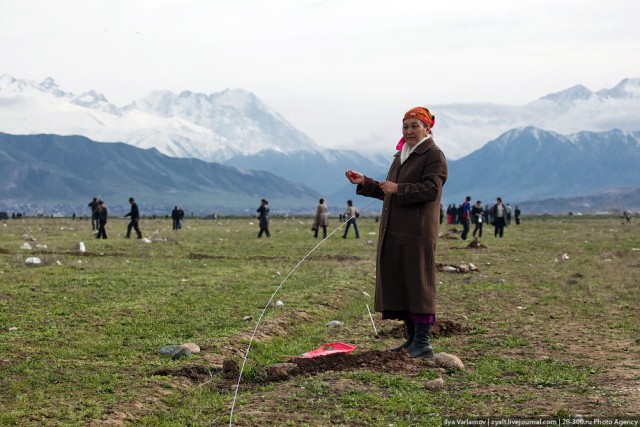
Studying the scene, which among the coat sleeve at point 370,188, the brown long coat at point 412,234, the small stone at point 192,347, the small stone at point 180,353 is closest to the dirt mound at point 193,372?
the small stone at point 180,353

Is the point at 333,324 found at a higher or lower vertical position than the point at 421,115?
lower

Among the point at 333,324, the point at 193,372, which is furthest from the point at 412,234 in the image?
the point at 333,324

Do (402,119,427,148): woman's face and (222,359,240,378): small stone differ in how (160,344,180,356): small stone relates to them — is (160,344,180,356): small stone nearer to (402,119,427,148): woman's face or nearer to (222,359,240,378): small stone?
(222,359,240,378): small stone

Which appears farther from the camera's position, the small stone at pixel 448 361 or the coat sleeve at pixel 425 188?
the coat sleeve at pixel 425 188

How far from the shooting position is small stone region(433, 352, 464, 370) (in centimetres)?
841

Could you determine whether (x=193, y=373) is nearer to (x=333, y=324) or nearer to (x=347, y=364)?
(x=347, y=364)

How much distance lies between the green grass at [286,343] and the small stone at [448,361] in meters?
0.14

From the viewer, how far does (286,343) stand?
10.6 m

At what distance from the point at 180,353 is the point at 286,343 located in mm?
1793

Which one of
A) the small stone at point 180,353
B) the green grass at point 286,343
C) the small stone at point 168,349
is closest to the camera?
the green grass at point 286,343

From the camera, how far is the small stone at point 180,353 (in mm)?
9164

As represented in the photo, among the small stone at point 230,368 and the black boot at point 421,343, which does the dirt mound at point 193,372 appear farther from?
the black boot at point 421,343

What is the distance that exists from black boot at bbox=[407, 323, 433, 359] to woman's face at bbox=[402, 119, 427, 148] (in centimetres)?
204

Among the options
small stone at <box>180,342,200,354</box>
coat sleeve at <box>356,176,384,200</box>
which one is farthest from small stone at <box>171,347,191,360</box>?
coat sleeve at <box>356,176,384,200</box>
